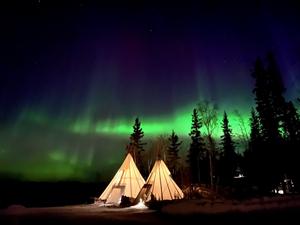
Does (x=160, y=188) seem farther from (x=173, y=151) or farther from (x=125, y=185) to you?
(x=173, y=151)

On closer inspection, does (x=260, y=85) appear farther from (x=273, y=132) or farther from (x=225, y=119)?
(x=225, y=119)

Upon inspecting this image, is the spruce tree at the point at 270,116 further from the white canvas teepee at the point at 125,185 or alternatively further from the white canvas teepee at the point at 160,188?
the white canvas teepee at the point at 125,185

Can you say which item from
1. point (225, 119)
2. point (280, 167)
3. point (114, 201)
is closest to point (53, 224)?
point (114, 201)

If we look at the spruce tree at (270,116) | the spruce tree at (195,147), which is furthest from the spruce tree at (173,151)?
the spruce tree at (270,116)

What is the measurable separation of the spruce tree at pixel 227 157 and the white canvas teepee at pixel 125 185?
2186cm

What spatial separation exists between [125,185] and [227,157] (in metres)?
29.2

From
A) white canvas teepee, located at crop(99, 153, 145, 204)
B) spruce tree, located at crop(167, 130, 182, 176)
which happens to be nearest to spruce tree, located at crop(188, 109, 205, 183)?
spruce tree, located at crop(167, 130, 182, 176)

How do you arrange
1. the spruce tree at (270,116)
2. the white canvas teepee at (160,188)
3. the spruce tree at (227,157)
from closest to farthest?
the white canvas teepee at (160,188), the spruce tree at (270,116), the spruce tree at (227,157)

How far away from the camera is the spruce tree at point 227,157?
4712 cm

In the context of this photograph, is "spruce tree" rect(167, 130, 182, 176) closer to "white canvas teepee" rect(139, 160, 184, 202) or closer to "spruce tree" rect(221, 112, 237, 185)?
"spruce tree" rect(221, 112, 237, 185)

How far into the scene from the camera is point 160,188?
78.4 ft

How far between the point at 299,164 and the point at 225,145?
2711 centimetres

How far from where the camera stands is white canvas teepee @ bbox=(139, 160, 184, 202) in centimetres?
2325

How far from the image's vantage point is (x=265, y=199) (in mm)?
13828
